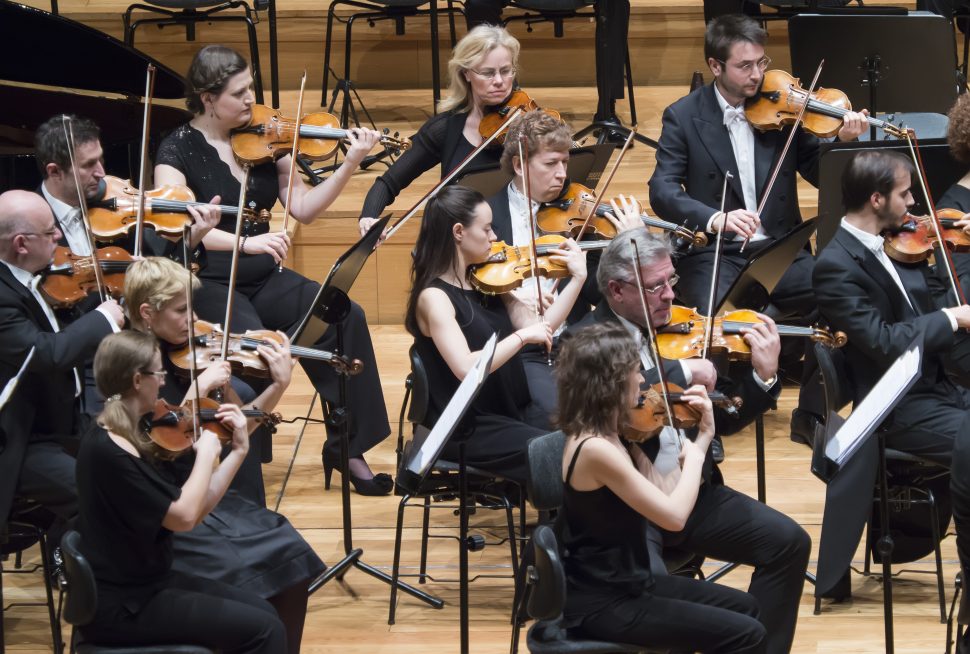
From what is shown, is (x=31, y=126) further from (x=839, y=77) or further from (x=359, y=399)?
(x=839, y=77)

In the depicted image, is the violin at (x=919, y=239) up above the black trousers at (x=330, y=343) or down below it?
above

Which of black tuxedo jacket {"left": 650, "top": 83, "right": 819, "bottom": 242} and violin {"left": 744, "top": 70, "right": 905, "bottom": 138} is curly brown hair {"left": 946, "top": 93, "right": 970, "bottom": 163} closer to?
violin {"left": 744, "top": 70, "right": 905, "bottom": 138}

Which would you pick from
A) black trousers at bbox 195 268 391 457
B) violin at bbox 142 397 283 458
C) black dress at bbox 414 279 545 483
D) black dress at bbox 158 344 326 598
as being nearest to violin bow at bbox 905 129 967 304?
black dress at bbox 414 279 545 483

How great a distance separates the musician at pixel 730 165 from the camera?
4.23 m

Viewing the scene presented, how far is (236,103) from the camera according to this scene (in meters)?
4.02

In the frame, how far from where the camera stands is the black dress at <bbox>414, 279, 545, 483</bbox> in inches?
135

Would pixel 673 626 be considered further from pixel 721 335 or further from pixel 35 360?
pixel 35 360

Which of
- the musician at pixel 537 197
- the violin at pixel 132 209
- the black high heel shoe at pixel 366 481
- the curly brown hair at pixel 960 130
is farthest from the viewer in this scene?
the black high heel shoe at pixel 366 481

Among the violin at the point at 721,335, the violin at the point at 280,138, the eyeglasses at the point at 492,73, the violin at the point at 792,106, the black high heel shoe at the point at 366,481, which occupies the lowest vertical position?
the black high heel shoe at the point at 366,481

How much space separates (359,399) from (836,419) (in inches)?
59.5

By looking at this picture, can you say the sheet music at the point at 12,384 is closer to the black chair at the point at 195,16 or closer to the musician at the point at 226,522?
the musician at the point at 226,522

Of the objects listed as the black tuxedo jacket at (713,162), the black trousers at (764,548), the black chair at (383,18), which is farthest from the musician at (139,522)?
the black chair at (383,18)

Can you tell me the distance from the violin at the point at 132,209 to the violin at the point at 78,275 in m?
0.16

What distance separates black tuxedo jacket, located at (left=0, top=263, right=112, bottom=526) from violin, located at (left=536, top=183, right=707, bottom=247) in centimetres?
Result: 130
